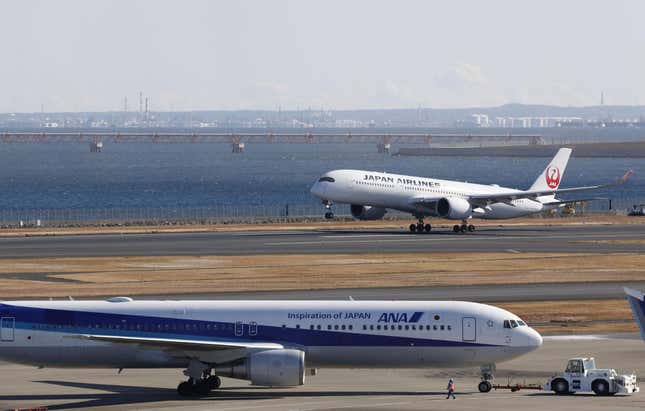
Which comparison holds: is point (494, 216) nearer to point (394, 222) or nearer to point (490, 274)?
point (394, 222)

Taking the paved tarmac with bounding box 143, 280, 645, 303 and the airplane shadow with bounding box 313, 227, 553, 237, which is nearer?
the paved tarmac with bounding box 143, 280, 645, 303

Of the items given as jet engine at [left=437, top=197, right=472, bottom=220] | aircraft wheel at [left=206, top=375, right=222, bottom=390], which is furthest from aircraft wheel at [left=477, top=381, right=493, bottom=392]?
jet engine at [left=437, top=197, right=472, bottom=220]

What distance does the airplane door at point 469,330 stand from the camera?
51.8 meters

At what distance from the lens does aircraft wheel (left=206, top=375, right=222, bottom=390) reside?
52.5 metres

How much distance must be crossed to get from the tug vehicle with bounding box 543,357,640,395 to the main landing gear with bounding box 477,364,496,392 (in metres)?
2.50

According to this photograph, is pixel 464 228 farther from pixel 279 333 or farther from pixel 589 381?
pixel 279 333

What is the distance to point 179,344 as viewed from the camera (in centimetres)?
5069

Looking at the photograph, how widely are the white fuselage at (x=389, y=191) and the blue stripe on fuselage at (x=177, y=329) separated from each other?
7822 cm

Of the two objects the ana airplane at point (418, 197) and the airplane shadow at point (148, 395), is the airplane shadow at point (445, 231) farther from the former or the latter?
the airplane shadow at point (148, 395)

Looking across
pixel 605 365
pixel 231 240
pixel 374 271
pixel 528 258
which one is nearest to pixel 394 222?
pixel 231 240

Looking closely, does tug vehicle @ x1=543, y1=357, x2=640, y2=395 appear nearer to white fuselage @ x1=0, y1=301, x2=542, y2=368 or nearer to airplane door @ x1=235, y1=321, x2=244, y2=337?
white fuselage @ x1=0, y1=301, x2=542, y2=368

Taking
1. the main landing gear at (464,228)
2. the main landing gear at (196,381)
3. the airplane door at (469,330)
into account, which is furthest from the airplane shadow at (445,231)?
the main landing gear at (196,381)

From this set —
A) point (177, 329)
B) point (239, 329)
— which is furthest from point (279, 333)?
point (177, 329)

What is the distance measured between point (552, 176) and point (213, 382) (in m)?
97.9
